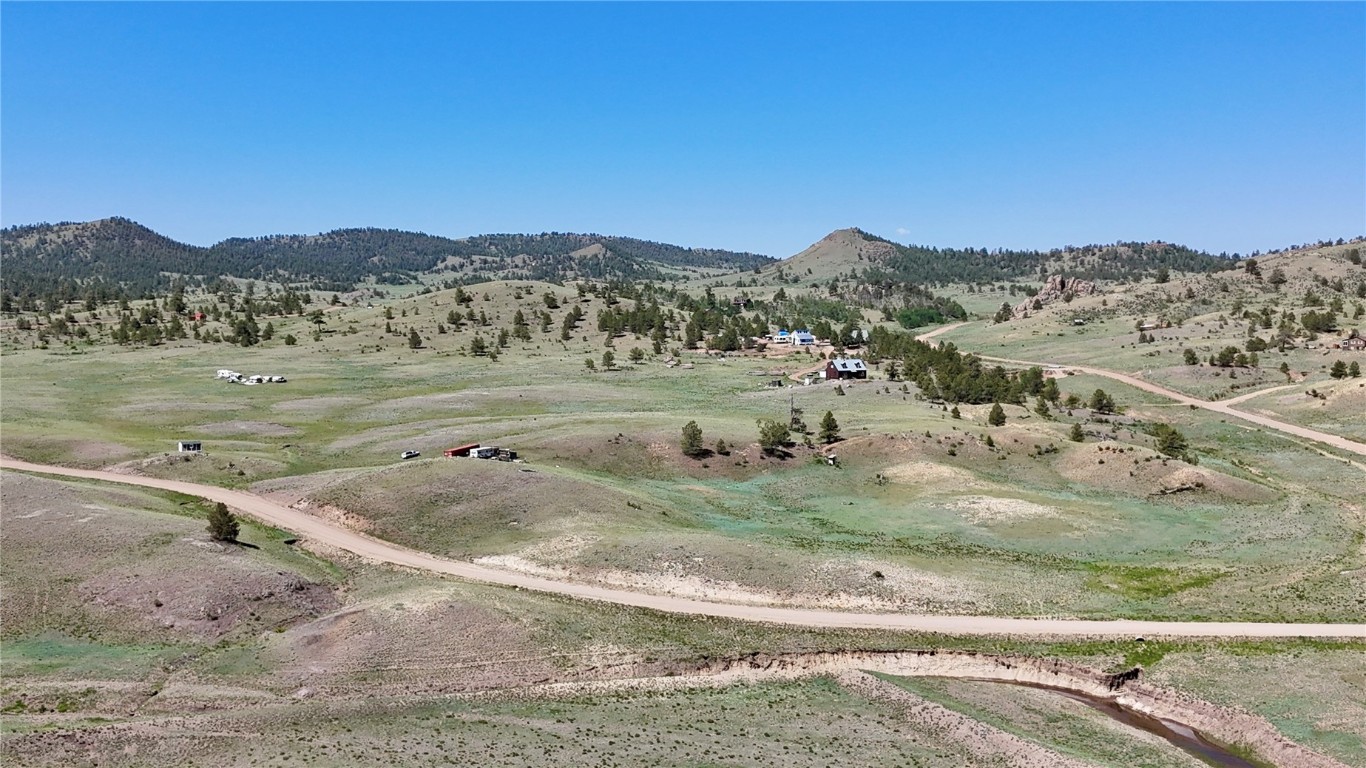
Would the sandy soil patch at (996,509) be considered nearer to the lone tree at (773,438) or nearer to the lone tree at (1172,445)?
the lone tree at (773,438)

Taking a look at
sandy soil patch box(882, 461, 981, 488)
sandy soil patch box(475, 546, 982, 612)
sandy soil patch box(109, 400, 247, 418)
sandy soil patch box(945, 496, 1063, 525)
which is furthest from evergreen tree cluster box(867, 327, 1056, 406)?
sandy soil patch box(109, 400, 247, 418)

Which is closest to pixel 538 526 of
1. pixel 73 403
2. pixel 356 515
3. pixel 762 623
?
pixel 356 515

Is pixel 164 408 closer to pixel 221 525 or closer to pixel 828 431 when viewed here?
pixel 221 525

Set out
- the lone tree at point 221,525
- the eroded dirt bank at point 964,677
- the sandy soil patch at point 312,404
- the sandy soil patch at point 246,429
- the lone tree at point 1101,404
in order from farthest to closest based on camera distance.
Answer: the sandy soil patch at point 312,404, the lone tree at point 1101,404, the sandy soil patch at point 246,429, the lone tree at point 221,525, the eroded dirt bank at point 964,677

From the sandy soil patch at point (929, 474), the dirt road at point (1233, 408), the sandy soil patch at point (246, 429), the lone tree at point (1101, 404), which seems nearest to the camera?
the sandy soil patch at point (929, 474)

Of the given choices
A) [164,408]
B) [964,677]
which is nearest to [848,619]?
[964,677]

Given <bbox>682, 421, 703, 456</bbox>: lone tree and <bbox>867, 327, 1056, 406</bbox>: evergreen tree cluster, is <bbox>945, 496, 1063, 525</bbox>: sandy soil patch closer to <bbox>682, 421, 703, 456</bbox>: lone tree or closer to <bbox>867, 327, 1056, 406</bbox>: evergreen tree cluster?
<bbox>682, 421, 703, 456</bbox>: lone tree

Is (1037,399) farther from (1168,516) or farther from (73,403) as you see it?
(73,403)

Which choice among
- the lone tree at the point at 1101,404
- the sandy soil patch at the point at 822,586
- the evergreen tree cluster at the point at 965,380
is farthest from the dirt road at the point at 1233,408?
the sandy soil patch at the point at 822,586
